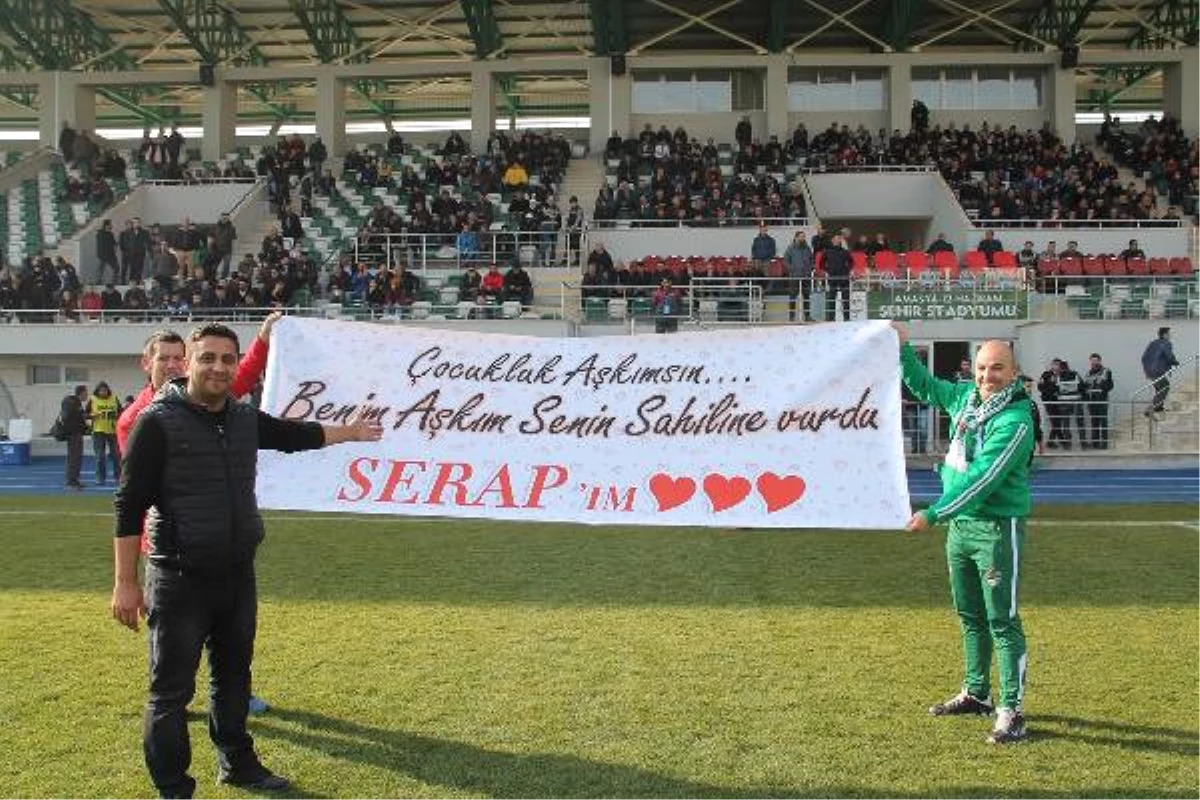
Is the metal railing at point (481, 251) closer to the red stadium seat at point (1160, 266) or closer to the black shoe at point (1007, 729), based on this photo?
the red stadium seat at point (1160, 266)

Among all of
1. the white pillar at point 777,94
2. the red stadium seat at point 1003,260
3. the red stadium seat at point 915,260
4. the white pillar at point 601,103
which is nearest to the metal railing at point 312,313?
the red stadium seat at point 915,260

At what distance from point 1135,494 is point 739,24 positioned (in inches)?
1051

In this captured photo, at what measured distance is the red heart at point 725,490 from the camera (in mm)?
6703

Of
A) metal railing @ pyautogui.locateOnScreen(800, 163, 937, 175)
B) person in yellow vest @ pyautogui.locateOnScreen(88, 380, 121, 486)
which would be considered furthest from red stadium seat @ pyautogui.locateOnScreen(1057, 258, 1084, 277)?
person in yellow vest @ pyautogui.locateOnScreen(88, 380, 121, 486)

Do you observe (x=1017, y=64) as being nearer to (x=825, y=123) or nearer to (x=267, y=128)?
(x=825, y=123)

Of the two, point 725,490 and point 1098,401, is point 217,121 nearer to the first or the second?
point 1098,401

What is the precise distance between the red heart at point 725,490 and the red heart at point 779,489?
9cm

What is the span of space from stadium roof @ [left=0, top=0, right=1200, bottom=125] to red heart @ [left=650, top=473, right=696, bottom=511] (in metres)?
31.9

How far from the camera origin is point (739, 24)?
40.9 m

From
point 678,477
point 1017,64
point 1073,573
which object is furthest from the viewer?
point 1017,64

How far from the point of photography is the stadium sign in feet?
77.2

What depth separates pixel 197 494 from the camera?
4.90 meters

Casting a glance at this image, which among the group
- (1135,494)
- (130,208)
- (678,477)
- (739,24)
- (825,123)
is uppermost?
(739,24)

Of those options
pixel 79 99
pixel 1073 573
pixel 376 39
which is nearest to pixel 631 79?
pixel 376 39
